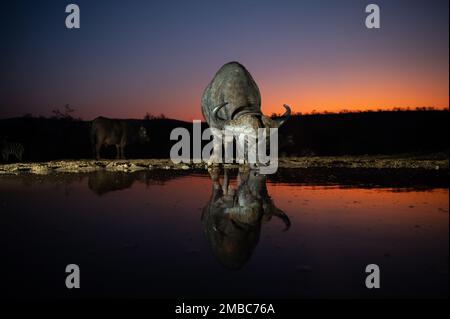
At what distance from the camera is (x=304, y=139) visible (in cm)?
2330

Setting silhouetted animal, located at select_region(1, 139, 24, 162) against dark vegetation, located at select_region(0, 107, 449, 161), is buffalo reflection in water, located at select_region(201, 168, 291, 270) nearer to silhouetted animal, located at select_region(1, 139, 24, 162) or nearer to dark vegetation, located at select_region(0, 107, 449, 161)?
dark vegetation, located at select_region(0, 107, 449, 161)

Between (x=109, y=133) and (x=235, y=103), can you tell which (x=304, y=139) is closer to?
(x=109, y=133)

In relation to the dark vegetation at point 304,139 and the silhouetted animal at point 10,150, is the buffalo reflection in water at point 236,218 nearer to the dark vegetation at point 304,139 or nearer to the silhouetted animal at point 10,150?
the dark vegetation at point 304,139

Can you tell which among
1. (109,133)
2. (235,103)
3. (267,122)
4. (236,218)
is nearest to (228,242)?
(236,218)

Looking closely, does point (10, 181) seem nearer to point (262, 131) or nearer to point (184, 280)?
point (262, 131)

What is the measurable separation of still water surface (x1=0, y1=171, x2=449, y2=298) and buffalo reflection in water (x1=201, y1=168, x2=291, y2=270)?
15 mm

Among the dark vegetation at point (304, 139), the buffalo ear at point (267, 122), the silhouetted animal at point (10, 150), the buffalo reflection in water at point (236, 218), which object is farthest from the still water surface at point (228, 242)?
the dark vegetation at point (304, 139)

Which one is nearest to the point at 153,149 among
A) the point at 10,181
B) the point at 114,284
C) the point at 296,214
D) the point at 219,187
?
the point at 10,181

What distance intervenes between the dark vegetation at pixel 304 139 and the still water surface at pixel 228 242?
12265 millimetres

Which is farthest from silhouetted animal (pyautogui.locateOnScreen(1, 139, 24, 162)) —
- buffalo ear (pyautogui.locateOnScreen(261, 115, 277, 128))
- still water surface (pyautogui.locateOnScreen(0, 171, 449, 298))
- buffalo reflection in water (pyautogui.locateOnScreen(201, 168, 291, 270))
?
buffalo reflection in water (pyautogui.locateOnScreen(201, 168, 291, 270))

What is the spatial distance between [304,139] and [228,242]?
65.2ft
